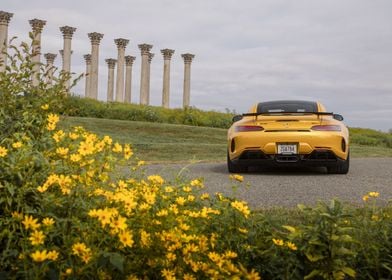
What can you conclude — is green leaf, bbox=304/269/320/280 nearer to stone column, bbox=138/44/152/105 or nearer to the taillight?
the taillight

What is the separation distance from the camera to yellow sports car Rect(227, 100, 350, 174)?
980cm

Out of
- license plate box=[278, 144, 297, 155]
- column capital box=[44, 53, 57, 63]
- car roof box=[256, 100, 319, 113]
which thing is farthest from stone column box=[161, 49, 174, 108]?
license plate box=[278, 144, 297, 155]

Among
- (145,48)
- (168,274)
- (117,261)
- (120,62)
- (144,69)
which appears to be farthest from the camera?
(144,69)

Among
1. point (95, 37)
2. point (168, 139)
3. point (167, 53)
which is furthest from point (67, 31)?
point (168, 139)

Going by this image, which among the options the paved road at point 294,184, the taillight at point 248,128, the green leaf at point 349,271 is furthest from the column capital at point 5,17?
the green leaf at point 349,271

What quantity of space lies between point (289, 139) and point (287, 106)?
4.05 ft

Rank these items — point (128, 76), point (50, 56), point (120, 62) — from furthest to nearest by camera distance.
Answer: point (50, 56) → point (128, 76) → point (120, 62)

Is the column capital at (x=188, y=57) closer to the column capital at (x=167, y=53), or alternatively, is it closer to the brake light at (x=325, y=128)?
the column capital at (x=167, y=53)

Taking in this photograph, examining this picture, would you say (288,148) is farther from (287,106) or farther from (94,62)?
(94,62)

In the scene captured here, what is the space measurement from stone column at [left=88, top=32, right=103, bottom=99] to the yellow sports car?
105ft

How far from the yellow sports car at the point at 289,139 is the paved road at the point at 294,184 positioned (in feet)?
1.08

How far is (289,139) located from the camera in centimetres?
980

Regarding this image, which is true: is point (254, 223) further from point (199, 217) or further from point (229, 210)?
point (199, 217)

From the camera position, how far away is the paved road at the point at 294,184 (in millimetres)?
7203
